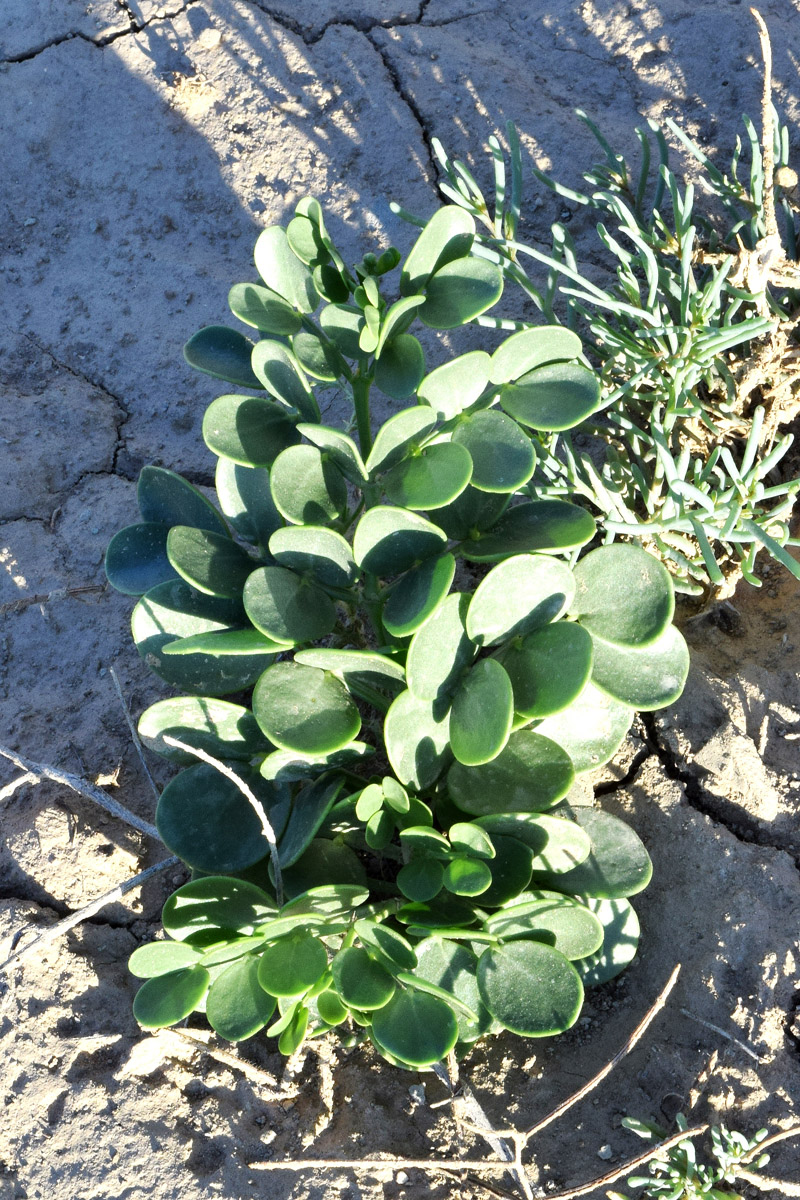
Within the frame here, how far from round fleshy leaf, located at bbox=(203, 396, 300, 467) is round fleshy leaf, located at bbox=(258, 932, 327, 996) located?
0.70 metres

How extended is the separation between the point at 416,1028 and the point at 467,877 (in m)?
0.22

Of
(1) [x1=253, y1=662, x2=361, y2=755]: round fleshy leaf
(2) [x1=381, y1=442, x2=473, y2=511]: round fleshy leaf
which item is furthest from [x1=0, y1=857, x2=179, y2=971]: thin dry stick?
(2) [x1=381, y1=442, x2=473, y2=511]: round fleshy leaf

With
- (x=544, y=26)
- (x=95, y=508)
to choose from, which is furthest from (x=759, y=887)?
(x=544, y=26)

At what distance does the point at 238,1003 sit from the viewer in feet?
4.47

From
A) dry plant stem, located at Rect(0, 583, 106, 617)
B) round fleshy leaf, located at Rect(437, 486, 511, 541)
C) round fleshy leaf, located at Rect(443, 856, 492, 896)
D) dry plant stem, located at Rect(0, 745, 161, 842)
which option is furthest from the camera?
dry plant stem, located at Rect(0, 583, 106, 617)

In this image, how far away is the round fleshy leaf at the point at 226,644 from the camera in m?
1.34

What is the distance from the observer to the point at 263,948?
1379mm

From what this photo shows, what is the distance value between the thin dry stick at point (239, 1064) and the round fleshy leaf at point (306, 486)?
0.85 metres

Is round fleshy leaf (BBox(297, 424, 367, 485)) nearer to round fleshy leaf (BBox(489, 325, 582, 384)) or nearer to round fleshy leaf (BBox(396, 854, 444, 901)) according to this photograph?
round fleshy leaf (BBox(489, 325, 582, 384))

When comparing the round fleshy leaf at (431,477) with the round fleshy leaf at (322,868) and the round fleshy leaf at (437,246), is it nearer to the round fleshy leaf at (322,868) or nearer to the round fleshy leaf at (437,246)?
the round fleshy leaf at (437,246)

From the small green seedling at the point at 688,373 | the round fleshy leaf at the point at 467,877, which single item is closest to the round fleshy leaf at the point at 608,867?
the round fleshy leaf at the point at 467,877

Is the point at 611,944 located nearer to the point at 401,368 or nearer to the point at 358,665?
the point at 358,665

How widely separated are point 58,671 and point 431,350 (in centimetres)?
113

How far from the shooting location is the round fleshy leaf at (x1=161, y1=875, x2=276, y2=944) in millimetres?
Answer: 1382
